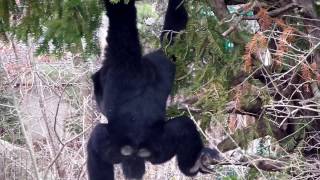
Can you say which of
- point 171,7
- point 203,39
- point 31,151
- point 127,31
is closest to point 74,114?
point 31,151

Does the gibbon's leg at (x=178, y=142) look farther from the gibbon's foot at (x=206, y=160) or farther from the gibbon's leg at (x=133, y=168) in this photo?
the gibbon's leg at (x=133, y=168)

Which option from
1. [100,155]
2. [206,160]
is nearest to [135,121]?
[100,155]

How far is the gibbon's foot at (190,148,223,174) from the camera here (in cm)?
527

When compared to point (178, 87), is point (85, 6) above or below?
above

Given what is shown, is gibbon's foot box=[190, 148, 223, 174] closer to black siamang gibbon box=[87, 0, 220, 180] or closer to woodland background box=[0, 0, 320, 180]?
black siamang gibbon box=[87, 0, 220, 180]

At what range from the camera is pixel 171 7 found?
5.61 metres

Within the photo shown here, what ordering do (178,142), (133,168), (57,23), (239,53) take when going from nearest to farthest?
(57,23), (239,53), (178,142), (133,168)

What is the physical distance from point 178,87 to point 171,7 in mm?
742

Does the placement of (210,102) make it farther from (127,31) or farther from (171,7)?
(171,7)

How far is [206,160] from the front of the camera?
529 cm

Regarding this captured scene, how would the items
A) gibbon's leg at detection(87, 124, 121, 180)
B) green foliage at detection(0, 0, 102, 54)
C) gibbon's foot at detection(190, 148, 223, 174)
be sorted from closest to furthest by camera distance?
green foliage at detection(0, 0, 102, 54) → gibbon's leg at detection(87, 124, 121, 180) → gibbon's foot at detection(190, 148, 223, 174)

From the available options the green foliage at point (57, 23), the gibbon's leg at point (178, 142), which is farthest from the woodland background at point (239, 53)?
the gibbon's leg at point (178, 142)

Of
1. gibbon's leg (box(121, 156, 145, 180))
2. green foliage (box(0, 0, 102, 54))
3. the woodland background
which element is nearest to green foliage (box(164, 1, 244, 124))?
the woodland background

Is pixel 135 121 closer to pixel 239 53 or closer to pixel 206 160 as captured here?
pixel 206 160
